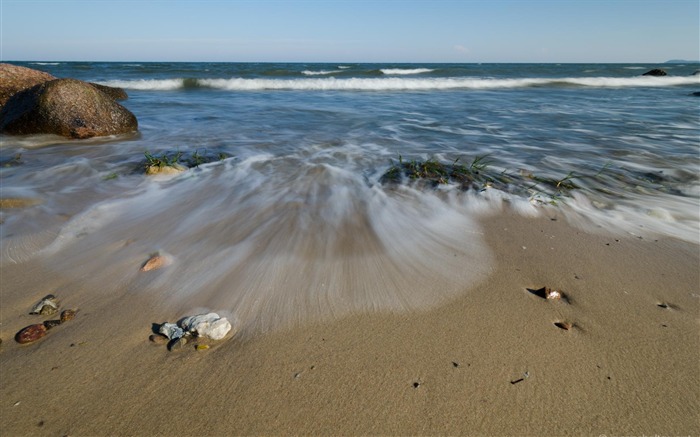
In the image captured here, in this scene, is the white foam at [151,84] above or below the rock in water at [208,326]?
above

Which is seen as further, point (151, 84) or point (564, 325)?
point (151, 84)

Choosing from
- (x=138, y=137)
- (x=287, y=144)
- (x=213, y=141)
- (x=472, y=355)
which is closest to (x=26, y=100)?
(x=138, y=137)

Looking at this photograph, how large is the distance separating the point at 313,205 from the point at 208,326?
164cm

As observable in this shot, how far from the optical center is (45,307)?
1.79m

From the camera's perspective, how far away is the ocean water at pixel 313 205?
2031 mm

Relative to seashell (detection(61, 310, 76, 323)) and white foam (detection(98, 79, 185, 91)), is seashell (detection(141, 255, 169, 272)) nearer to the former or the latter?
seashell (detection(61, 310, 76, 323))

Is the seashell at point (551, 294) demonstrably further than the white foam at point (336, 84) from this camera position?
No

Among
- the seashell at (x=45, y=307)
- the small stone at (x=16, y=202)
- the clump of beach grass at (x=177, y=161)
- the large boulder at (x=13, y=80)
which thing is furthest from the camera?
the large boulder at (x=13, y=80)

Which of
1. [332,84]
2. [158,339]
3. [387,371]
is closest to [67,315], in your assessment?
[158,339]

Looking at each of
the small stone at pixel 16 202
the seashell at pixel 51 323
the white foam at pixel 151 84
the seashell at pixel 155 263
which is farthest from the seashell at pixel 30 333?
the white foam at pixel 151 84

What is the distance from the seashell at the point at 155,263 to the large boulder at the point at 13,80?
22.1ft

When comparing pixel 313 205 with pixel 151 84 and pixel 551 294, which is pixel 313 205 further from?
pixel 151 84

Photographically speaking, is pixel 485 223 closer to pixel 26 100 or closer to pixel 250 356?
pixel 250 356

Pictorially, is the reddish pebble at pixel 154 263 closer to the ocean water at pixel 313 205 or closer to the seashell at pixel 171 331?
the ocean water at pixel 313 205
